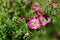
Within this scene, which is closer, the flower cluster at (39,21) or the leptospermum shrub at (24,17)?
the leptospermum shrub at (24,17)

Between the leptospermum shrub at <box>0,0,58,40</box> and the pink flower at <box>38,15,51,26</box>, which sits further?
the pink flower at <box>38,15,51,26</box>

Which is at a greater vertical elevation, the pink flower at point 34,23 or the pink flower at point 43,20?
the pink flower at point 43,20

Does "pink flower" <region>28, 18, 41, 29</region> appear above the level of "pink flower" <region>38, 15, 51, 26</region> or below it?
below

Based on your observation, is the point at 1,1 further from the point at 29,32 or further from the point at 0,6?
the point at 29,32

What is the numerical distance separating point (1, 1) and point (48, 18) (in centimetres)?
77

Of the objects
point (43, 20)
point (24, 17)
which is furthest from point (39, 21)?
point (24, 17)

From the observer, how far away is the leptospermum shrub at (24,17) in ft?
11.6

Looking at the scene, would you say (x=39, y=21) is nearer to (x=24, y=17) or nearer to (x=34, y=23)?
(x=34, y=23)

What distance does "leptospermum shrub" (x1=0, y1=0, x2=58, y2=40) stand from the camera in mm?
3521

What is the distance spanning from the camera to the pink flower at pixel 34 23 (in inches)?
147

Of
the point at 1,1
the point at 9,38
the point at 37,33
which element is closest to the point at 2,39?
the point at 9,38

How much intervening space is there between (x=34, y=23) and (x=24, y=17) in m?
0.18

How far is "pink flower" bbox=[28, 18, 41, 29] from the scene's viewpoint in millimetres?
3722

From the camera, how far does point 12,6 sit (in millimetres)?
4078
